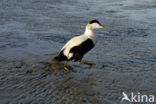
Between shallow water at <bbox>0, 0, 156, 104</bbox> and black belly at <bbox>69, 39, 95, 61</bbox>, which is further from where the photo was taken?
black belly at <bbox>69, 39, 95, 61</bbox>

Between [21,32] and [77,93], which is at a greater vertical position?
[21,32]

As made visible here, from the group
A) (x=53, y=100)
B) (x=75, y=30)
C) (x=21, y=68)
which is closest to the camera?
(x=53, y=100)

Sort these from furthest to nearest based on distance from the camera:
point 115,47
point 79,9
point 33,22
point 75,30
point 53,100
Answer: point 79,9 → point 33,22 → point 75,30 → point 115,47 → point 53,100

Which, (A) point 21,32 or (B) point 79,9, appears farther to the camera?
(B) point 79,9

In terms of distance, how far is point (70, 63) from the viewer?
5.77m

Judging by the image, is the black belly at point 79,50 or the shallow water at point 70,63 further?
the black belly at point 79,50

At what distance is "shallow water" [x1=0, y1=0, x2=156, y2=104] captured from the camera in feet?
13.4

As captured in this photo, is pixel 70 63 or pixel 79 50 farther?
pixel 70 63

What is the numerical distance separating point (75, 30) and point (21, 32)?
1680 mm

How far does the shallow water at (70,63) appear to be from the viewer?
4.09 m

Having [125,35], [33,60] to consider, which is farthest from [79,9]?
[33,60]

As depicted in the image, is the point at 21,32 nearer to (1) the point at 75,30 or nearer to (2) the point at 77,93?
(1) the point at 75,30

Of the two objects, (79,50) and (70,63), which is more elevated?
(79,50)

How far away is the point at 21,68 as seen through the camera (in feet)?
16.5
